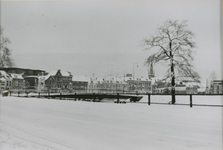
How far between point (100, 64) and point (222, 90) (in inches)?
122

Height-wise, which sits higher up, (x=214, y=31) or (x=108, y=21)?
(x=108, y=21)

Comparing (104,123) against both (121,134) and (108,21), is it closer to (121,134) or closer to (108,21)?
(121,134)

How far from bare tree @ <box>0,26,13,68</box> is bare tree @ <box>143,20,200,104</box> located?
14.8 ft

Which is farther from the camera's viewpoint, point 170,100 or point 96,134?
point 170,100

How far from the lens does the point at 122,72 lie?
4.81 meters

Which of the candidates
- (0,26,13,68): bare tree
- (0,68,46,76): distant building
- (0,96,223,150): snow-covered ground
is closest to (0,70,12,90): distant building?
(0,68,46,76): distant building

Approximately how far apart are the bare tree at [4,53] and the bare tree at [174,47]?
14.8 feet

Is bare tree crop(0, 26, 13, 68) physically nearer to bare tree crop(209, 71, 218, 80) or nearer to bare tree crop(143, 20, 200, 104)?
bare tree crop(143, 20, 200, 104)

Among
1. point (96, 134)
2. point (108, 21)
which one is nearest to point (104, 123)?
point (96, 134)

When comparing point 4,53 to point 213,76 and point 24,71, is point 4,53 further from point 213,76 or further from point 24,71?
point 213,76

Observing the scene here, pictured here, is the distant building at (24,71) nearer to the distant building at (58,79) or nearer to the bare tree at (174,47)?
the distant building at (58,79)

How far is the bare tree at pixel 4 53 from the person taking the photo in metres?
5.58

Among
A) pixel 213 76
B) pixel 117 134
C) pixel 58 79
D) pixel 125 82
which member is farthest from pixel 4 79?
pixel 213 76

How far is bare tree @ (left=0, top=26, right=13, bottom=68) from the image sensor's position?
558cm
